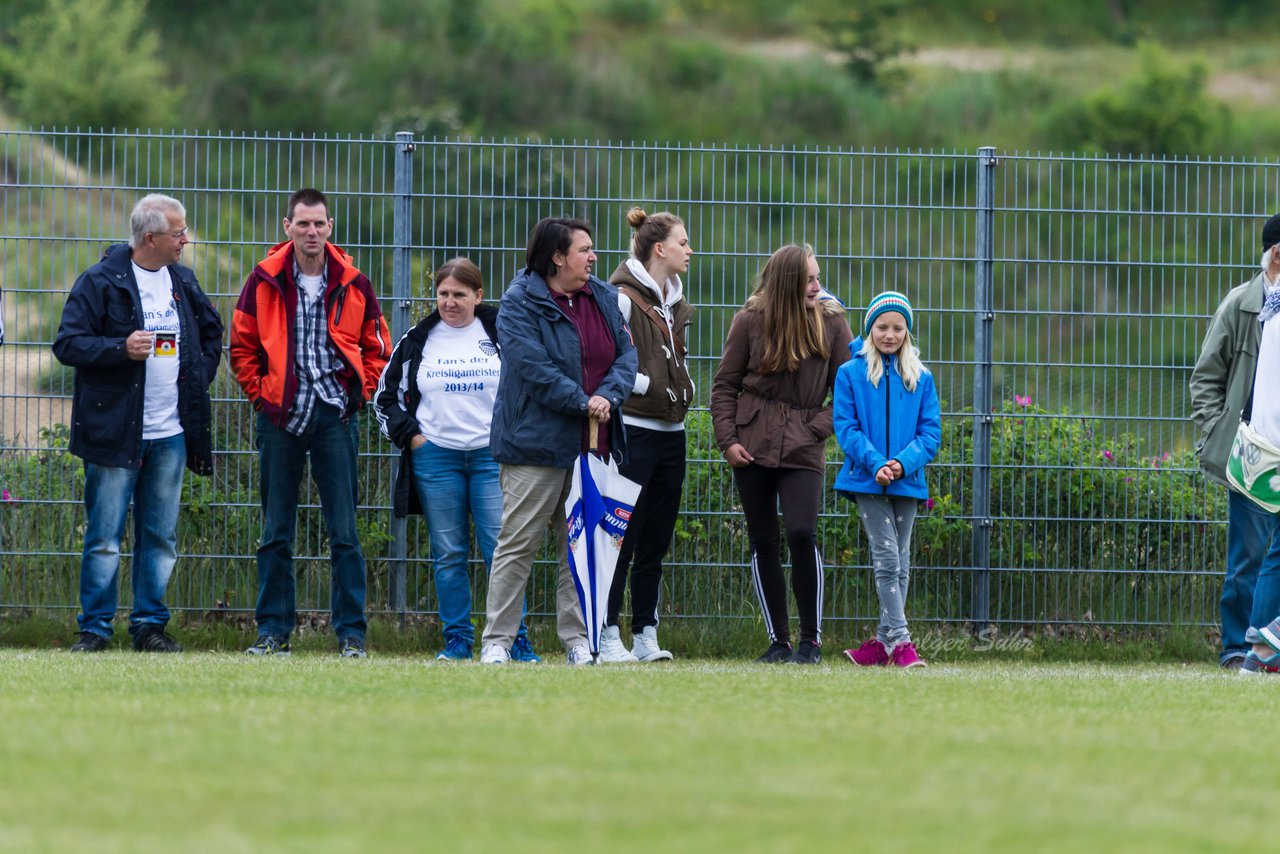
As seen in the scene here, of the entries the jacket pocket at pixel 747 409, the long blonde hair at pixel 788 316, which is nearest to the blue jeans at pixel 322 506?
the jacket pocket at pixel 747 409

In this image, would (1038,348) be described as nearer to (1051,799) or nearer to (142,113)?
(1051,799)

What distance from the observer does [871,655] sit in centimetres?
788

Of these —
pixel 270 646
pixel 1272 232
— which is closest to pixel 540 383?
pixel 270 646

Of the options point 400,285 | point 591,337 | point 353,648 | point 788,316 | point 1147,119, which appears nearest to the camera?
point 591,337

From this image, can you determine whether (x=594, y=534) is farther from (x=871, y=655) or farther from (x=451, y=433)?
(x=871, y=655)

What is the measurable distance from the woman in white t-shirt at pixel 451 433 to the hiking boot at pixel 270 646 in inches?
27.7

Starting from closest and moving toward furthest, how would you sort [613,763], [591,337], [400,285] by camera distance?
[613,763] → [591,337] → [400,285]

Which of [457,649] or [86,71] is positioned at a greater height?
[86,71]

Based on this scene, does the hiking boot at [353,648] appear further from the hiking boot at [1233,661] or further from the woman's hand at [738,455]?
the hiking boot at [1233,661]

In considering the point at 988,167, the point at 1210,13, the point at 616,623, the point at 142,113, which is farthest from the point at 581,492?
the point at 1210,13

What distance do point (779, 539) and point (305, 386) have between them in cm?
207

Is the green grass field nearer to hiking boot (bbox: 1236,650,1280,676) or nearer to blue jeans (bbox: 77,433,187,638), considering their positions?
hiking boot (bbox: 1236,650,1280,676)

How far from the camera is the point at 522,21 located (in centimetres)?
5288

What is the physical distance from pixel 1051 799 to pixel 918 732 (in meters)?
0.99
